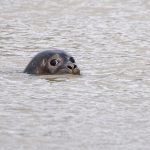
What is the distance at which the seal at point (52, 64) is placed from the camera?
873 centimetres

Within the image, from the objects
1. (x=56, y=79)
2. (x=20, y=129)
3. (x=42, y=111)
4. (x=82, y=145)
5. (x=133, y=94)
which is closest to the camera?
(x=82, y=145)

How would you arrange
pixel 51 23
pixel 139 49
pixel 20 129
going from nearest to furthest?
1. pixel 20 129
2. pixel 139 49
3. pixel 51 23

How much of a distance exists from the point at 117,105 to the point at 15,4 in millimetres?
7447

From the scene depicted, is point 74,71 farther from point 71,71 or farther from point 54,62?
point 54,62

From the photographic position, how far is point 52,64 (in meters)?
8.84

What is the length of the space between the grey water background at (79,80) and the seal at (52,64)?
12 cm

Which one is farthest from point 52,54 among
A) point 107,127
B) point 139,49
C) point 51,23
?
point 51,23

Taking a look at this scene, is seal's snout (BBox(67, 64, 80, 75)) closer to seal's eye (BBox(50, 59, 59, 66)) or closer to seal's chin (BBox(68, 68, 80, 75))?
seal's chin (BBox(68, 68, 80, 75))

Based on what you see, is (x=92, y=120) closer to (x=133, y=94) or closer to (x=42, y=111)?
(x=42, y=111)

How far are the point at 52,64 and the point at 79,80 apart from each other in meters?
0.59

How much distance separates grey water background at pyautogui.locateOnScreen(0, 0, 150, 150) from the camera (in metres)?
5.99

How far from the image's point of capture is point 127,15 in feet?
43.0

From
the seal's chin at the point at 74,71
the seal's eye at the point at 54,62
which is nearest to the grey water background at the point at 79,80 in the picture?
the seal's chin at the point at 74,71

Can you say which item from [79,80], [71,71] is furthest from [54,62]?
[79,80]
